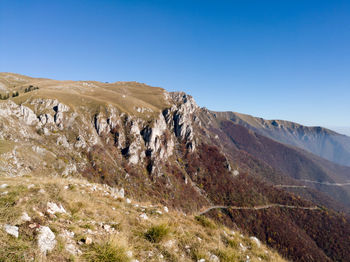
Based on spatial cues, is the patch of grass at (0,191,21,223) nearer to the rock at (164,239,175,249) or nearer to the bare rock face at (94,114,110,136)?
the rock at (164,239,175,249)

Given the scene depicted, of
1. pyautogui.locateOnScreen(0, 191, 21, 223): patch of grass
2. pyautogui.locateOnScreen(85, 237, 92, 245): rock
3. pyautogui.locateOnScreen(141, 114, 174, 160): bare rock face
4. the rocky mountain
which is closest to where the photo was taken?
pyautogui.locateOnScreen(0, 191, 21, 223): patch of grass

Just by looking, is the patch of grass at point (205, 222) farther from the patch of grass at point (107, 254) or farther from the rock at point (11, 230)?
the rock at point (11, 230)

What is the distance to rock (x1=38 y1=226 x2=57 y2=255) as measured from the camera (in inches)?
163

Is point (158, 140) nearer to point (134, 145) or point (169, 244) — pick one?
point (134, 145)

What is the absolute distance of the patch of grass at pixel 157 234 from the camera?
676cm

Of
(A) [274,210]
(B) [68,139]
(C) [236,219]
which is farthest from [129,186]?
(A) [274,210]

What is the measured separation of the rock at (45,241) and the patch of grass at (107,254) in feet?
3.10

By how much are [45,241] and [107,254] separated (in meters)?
1.68

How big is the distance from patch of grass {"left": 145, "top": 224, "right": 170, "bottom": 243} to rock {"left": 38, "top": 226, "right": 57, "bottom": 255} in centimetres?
365

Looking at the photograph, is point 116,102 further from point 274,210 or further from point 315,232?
point 315,232

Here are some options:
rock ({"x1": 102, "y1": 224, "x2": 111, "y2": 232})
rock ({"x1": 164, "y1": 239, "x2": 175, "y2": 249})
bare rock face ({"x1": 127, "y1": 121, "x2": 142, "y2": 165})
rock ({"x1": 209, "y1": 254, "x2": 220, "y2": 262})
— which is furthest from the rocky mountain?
rock ({"x1": 209, "y1": 254, "x2": 220, "y2": 262})

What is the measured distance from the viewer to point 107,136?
440 ft

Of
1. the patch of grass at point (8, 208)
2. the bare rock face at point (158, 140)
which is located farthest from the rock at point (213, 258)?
the bare rock face at point (158, 140)

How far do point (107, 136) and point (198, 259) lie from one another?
140 meters
